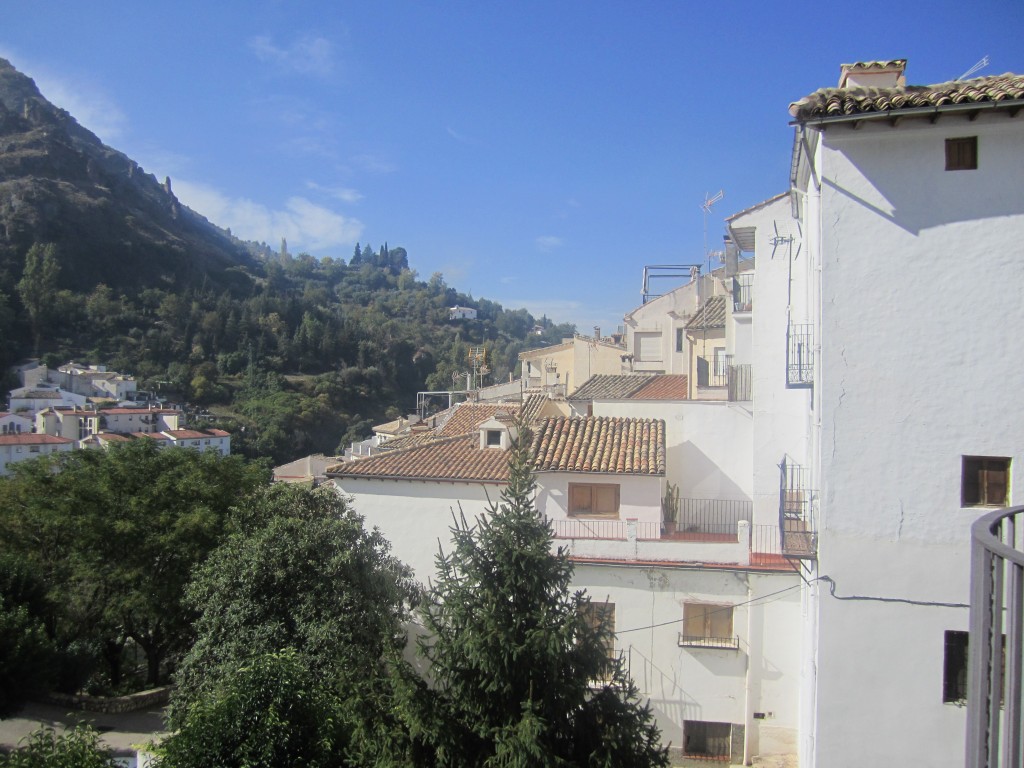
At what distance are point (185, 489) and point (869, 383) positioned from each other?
17966 millimetres

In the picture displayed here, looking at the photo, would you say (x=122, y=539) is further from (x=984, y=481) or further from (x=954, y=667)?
(x=984, y=481)

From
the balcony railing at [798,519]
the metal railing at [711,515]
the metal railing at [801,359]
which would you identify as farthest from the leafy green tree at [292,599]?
the metal railing at [801,359]

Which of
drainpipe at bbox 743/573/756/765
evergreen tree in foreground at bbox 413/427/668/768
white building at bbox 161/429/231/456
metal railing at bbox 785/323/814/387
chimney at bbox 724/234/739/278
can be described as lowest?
drainpipe at bbox 743/573/756/765

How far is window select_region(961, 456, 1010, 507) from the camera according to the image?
30.7ft

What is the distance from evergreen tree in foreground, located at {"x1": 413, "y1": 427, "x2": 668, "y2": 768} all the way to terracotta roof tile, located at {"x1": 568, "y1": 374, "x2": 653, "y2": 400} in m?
14.0

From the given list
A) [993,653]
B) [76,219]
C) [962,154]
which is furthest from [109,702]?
[76,219]

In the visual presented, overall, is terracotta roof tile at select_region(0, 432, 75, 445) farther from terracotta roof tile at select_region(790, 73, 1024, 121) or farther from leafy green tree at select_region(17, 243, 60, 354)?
terracotta roof tile at select_region(790, 73, 1024, 121)

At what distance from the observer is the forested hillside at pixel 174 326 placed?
92688 mm

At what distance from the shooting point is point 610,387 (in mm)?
24891

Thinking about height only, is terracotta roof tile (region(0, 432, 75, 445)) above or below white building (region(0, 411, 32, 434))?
below

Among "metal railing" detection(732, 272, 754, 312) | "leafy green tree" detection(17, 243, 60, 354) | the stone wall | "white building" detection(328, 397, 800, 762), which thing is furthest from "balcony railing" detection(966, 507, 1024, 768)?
"leafy green tree" detection(17, 243, 60, 354)

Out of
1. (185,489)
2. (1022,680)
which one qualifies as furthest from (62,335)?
(1022,680)

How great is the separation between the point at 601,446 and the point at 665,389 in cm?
743

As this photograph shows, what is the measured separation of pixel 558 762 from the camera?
846 centimetres
